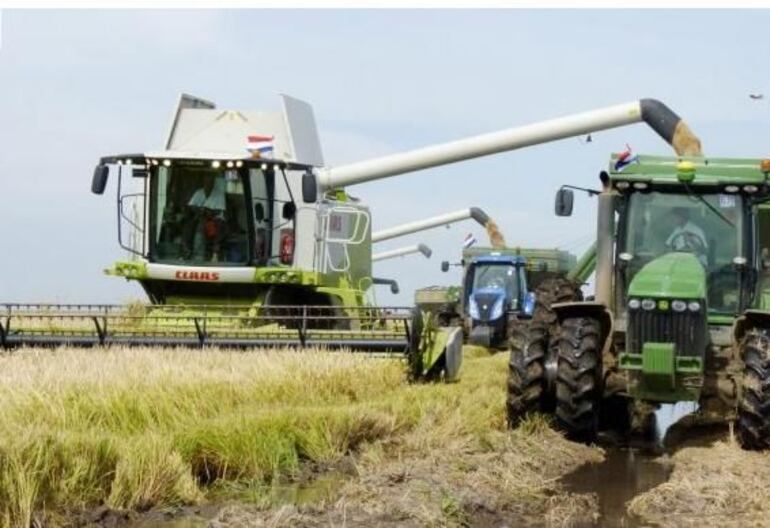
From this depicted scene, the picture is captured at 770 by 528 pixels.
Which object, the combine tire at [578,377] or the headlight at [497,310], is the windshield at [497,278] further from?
the combine tire at [578,377]

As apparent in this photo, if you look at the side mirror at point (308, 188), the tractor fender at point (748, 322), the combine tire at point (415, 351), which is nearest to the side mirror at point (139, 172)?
the side mirror at point (308, 188)

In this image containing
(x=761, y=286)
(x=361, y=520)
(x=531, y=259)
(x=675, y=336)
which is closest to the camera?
(x=361, y=520)

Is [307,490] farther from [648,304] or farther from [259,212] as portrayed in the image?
[259,212]

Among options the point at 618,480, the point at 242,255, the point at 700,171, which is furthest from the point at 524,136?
the point at 618,480

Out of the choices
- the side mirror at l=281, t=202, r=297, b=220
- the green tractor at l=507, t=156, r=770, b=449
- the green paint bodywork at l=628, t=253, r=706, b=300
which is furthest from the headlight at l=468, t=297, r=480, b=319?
the green paint bodywork at l=628, t=253, r=706, b=300

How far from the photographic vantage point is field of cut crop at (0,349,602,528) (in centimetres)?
659

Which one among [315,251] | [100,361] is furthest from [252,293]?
[100,361]

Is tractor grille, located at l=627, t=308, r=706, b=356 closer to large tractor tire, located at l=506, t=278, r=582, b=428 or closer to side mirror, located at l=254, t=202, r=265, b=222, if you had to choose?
large tractor tire, located at l=506, t=278, r=582, b=428

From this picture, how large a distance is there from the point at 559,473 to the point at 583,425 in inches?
42.6

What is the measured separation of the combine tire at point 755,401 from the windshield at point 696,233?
0.99 m

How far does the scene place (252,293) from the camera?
47.8 feet

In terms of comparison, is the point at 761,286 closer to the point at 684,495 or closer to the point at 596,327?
the point at 596,327

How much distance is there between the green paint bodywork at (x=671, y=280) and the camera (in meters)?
9.36

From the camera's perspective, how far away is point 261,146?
1505cm
